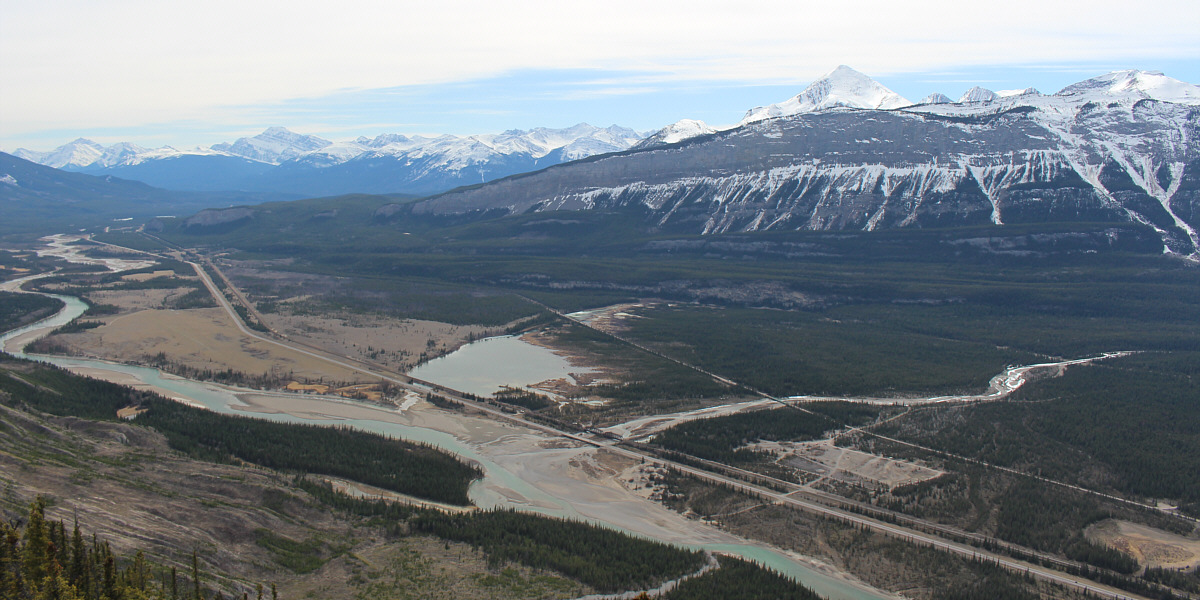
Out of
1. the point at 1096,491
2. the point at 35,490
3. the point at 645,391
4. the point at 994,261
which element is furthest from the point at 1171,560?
the point at 994,261

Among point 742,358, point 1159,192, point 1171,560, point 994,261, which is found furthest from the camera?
point 1159,192

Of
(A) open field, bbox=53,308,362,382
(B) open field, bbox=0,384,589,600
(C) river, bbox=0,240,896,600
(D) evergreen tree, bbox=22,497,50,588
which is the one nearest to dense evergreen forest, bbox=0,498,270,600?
(D) evergreen tree, bbox=22,497,50,588

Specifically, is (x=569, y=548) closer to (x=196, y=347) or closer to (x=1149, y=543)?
(x=1149, y=543)

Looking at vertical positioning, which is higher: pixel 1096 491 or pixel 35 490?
pixel 35 490

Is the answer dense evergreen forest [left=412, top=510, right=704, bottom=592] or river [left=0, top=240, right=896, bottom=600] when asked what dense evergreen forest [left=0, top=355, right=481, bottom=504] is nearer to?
river [left=0, top=240, right=896, bottom=600]

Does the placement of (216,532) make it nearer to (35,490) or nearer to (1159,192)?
(35,490)

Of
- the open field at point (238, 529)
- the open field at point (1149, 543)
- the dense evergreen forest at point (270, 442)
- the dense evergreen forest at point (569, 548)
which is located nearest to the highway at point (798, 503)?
the open field at point (1149, 543)

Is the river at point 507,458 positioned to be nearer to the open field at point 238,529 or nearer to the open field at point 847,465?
the open field at point 238,529
